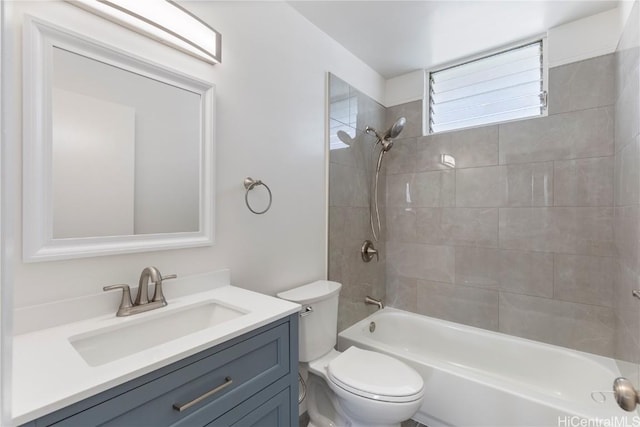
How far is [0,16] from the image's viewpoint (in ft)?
1.29

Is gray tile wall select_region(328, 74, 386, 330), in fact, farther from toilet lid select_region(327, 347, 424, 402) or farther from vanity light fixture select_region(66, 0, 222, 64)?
vanity light fixture select_region(66, 0, 222, 64)

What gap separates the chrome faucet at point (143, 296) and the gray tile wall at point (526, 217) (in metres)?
1.96

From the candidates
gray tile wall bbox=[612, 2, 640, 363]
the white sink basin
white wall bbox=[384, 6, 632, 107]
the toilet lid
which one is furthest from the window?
the white sink basin

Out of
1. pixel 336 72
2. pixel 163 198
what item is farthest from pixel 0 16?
pixel 336 72

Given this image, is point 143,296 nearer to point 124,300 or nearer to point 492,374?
point 124,300

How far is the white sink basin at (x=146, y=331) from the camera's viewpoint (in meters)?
0.87

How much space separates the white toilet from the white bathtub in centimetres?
35

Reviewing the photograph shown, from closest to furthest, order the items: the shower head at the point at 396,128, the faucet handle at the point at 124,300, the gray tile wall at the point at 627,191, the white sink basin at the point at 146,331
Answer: the white sink basin at the point at 146,331, the faucet handle at the point at 124,300, the gray tile wall at the point at 627,191, the shower head at the point at 396,128

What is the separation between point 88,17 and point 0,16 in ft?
2.48

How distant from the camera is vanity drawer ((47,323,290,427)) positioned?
64 centimetres

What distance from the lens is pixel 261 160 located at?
1.51 m

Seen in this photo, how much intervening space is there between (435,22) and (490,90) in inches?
29.4

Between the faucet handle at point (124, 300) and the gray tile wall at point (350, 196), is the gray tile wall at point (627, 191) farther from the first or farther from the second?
the faucet handle at point (124, 300)

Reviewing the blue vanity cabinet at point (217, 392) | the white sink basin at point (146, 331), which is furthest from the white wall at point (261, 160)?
the blue vanity cabinet at point (217, 392)
